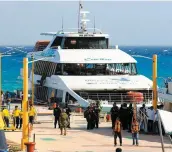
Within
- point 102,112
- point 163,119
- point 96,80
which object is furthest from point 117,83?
point 163,119

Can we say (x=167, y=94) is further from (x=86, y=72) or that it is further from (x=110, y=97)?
(x=86, y=72)

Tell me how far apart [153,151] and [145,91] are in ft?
57.5

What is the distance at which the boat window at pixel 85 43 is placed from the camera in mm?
46906

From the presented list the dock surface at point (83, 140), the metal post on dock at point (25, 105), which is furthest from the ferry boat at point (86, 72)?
the metal post on dock at point (25, 105)

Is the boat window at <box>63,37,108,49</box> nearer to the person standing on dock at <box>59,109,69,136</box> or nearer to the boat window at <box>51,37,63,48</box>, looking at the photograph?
the boat window at <box>51,37,63,48</box>

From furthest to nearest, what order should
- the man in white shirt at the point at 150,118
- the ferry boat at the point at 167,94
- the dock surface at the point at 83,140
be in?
the ferry boat at the point at 167,94
the man in white shirt at the point at 150,118
the dock surface at the point at 83,140

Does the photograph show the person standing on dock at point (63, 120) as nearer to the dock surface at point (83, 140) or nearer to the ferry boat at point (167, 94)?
the dock surface at point (83, 140)

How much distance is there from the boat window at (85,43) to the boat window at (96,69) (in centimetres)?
205

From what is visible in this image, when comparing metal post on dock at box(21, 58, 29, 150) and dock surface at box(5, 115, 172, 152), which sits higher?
metal post on dock at box(21, 58, 29, 150)

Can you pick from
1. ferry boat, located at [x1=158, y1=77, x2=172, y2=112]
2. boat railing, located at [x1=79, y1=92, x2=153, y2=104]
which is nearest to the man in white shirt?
ferry boat, located at [x1=158, y1=77, x2=172, y2=112]

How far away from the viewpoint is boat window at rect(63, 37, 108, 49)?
46.9 metres

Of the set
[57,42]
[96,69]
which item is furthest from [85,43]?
[96,69]

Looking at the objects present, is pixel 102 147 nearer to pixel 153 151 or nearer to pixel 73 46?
pixel 153 151

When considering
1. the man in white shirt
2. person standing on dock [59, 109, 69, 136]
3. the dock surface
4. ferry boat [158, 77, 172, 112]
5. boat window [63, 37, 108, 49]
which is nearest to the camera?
the dock surface
